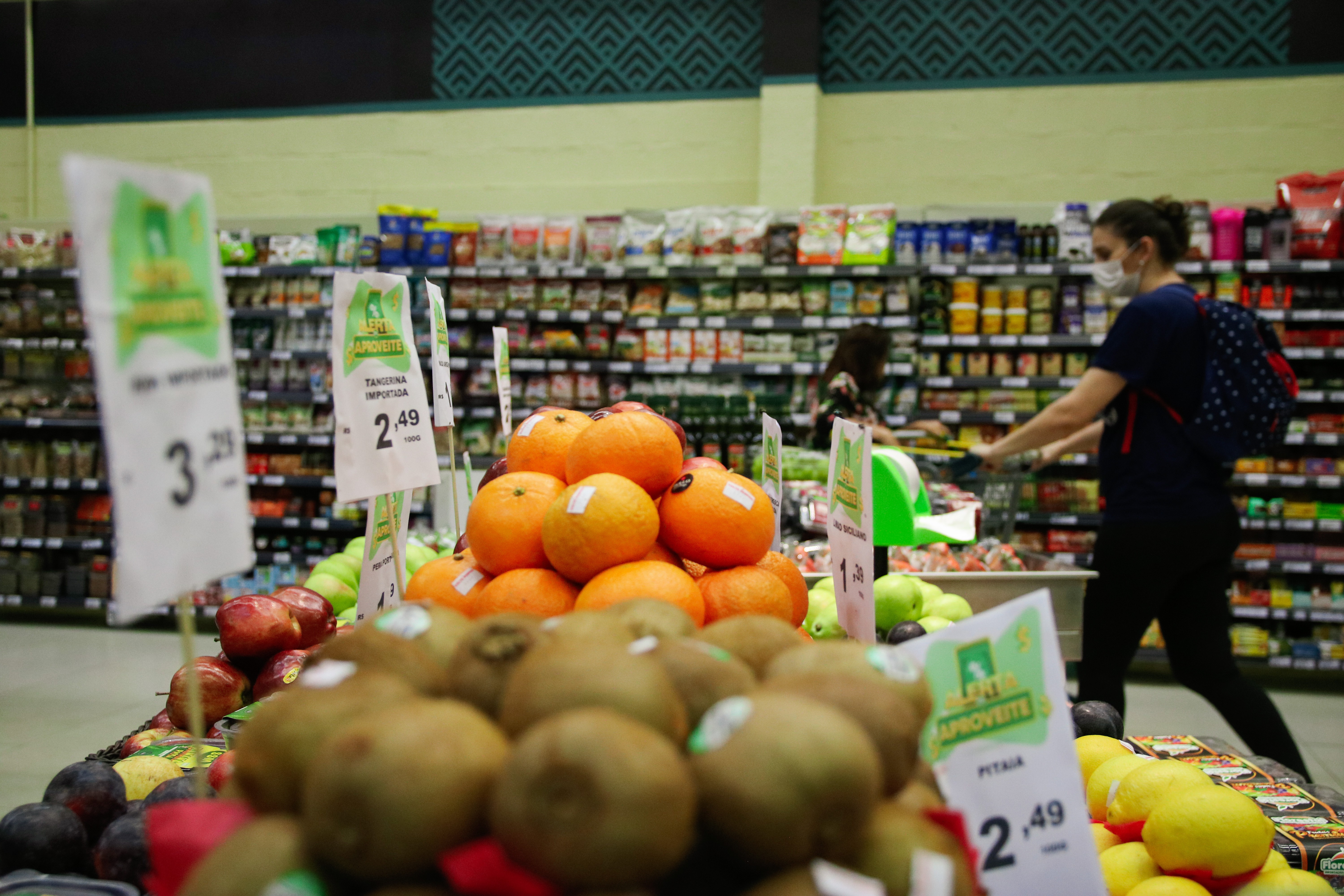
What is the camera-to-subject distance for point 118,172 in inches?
31.4

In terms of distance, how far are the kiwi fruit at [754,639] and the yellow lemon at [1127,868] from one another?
2.03 ft

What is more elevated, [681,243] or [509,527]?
[681,243]

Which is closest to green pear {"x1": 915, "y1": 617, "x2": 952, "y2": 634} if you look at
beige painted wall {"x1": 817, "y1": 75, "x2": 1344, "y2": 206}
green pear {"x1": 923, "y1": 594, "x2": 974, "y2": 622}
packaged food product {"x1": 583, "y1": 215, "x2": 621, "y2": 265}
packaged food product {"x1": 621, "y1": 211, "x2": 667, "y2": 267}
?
green pear {"x1": 923, "y1": 594, "x2": 974, "y2": 622}

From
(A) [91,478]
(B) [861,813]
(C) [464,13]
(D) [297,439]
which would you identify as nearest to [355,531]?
(D) [297,439]

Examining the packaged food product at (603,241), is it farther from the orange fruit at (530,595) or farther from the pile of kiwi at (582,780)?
the pile of kiwi at (582,780)

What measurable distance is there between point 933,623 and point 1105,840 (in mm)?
676

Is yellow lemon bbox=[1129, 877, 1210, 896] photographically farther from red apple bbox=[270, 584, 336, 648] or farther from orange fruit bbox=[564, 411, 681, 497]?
red apple bbox=[270, 584, 336, 648]

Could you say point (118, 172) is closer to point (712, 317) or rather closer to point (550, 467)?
point (550, 467)

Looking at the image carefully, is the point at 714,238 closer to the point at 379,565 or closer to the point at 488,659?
the point at 379,565

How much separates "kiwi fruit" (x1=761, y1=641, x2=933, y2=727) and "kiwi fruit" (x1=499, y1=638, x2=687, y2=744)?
6.0 inches

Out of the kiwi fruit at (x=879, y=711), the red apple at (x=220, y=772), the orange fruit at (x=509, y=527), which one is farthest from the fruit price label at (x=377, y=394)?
the kiwi fruit at (x=879, y=711)

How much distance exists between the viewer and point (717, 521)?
1.46 meters

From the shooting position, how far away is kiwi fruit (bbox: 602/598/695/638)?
0.96 m

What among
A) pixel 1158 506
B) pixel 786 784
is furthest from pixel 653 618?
pixel 1158 506
